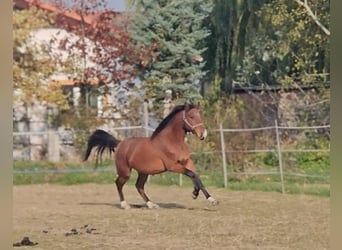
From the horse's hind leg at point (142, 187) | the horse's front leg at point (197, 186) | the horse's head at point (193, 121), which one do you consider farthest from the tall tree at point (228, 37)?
the horse's hind leg at point (142, 187)

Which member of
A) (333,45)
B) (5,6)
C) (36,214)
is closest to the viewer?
(333,45)

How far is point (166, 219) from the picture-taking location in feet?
11.2

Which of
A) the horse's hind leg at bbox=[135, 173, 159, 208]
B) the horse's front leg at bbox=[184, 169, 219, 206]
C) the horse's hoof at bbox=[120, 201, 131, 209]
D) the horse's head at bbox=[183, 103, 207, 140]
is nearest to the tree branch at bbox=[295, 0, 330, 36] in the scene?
the horse's head at bbox=[183, 103, 207, 140]

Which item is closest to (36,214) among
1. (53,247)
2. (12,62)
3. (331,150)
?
(53,247)

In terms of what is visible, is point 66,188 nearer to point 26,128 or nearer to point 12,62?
point 26,128

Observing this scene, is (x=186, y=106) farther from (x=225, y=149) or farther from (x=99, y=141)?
(x=99, y=141)

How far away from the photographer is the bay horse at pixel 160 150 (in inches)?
135

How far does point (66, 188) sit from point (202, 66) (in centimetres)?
88

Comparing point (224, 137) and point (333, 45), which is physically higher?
point (333, 45)

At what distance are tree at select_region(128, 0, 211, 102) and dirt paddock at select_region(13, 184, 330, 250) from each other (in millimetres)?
506

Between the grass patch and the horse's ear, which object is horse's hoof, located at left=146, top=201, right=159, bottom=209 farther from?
the horse's ear

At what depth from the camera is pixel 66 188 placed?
3.44 metres

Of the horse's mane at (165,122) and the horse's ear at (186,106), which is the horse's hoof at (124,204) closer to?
the horse's mane at (165,122)

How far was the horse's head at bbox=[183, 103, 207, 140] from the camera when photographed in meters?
3.42
